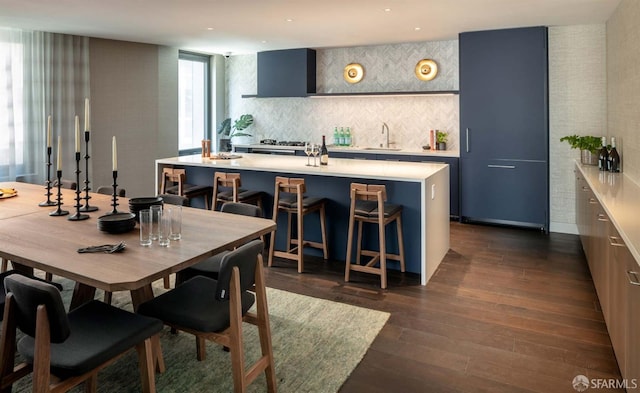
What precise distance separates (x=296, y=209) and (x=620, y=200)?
2.58 meters

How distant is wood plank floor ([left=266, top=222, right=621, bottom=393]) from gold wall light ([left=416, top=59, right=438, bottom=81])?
294 centimetres

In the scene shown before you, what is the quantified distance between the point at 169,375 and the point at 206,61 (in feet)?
23.3

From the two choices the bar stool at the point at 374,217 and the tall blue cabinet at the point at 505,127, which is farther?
the tall blue cabinet at the point at 505,127

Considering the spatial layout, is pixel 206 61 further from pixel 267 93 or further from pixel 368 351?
pixel 368 351

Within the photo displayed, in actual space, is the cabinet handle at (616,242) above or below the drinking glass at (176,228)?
below

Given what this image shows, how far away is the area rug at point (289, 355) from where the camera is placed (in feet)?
8.24

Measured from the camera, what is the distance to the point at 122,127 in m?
7.04

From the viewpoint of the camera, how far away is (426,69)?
7008 millimetres

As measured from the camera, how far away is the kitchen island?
4191 mm

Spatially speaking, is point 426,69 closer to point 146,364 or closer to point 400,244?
point 400,244

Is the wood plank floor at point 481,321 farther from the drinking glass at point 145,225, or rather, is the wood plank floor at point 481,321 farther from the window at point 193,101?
the window at point 193,101

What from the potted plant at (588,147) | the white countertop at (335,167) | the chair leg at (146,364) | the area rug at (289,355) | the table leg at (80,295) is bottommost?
the area rug at (289,355)

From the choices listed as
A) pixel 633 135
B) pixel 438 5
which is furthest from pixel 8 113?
pixel 633 135

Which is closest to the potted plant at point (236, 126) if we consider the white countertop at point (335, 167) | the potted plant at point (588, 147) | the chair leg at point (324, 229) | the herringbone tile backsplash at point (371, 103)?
the herringbone tile backsplash at point (371, 103)
